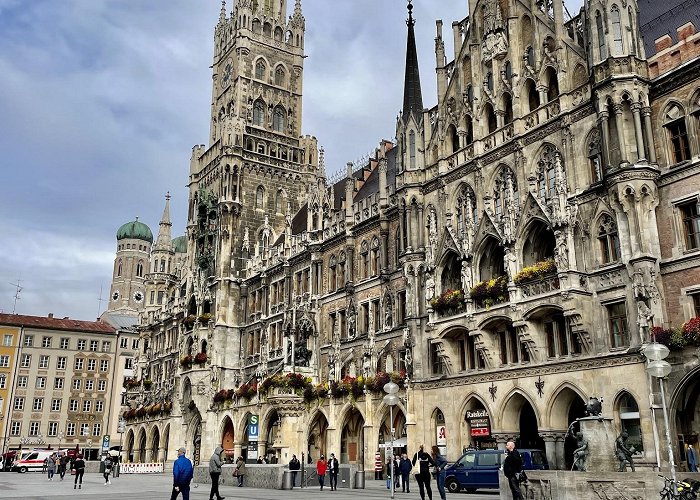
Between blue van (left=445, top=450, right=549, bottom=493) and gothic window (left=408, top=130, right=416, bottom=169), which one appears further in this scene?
gothic window (left=408, top=130, right=416, bottom=169)

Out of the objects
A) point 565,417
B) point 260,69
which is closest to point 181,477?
point 565,417

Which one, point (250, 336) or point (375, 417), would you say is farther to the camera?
point (250, 336)

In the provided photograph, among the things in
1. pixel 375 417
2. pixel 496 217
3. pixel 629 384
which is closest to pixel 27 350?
pixel 375 417

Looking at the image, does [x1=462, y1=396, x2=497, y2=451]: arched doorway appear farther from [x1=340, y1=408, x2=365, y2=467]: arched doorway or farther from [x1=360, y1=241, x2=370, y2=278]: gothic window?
[x1=360, y1=241, x2=370, y2=278]: gothic window

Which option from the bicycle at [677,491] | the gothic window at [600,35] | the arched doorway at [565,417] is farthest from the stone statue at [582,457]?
the gothic window at [600,35]

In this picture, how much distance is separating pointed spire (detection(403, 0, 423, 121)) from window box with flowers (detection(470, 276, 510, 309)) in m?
12.0

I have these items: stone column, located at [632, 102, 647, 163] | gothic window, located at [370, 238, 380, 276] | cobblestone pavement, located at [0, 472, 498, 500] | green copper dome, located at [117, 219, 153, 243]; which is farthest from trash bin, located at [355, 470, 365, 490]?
green copper dome, located at [117, 219, 153, 243]

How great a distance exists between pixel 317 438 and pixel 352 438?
12.8ft

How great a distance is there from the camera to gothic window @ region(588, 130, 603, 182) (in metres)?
28.4

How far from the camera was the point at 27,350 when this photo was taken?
82.5 meters

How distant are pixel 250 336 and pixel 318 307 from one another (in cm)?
1194

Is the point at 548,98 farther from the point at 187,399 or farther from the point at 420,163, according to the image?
the point at 187,399

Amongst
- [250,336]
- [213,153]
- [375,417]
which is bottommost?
[375,417]

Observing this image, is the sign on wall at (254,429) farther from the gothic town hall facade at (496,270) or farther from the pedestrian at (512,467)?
the pedestrian at (512,467)
